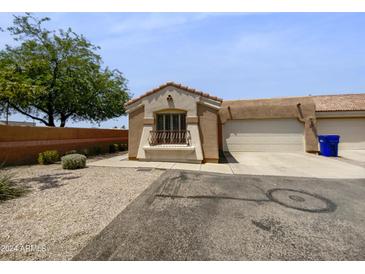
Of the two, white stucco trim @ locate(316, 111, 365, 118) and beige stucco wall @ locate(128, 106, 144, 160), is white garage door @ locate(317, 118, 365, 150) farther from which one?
beige stucco wall @ locate(128, 106, 144, 160)

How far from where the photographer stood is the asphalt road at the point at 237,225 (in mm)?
2611

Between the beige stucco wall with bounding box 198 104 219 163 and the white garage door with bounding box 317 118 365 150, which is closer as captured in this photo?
the beige stucco wall with bounding box 198 104 219 163

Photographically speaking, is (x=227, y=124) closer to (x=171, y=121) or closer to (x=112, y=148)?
(x=171, y=121)

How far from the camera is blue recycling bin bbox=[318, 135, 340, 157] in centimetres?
1157

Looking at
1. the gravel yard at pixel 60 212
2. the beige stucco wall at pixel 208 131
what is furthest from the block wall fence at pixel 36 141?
the beige stucco wall at pixel 208 131

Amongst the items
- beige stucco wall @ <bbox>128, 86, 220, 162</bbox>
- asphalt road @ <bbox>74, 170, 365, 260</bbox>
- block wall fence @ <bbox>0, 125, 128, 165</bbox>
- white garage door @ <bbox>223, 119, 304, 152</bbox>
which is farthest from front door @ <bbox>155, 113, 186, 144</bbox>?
block wall fence @ <bbox>0, 125, 128, 165</bbox>

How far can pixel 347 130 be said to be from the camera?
14016mm

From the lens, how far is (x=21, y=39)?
1416 centimetres

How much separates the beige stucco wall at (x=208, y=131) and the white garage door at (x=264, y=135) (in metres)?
5.57

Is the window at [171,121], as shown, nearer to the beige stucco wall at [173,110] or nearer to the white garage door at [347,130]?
the beige stucco wall at [173,110]

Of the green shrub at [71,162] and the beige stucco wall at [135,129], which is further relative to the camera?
the beige stucco wall at [135,129]

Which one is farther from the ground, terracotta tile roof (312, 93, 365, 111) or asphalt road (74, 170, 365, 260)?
terracotta tile roof (312, 93, 365, 111)

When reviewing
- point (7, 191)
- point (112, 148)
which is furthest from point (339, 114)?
point (7, 191)
